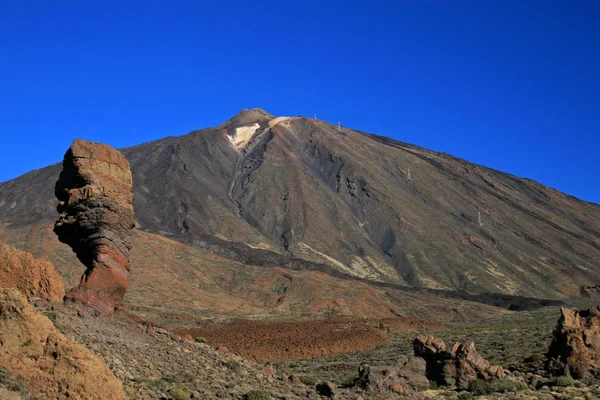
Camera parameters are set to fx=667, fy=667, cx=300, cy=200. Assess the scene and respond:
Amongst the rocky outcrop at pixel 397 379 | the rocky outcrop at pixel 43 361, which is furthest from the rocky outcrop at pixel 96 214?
the rocky outcrop at pixel 43 361

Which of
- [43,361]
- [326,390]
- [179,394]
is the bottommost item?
[179,394]

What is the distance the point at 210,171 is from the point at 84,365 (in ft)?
354

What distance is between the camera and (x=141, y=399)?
36.3 ft

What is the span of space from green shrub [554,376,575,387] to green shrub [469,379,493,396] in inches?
82.1

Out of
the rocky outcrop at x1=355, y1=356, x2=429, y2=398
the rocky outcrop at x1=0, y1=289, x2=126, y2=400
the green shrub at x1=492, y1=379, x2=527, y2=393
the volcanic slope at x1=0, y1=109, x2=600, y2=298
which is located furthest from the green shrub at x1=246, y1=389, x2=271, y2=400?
the volcanic slope at x1=0, y1=109, x2=600, y2=298

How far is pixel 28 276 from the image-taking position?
1549 cm

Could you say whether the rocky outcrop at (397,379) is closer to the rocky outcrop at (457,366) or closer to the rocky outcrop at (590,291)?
the rocky outcrop at (457,366)

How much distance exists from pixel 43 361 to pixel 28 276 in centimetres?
652

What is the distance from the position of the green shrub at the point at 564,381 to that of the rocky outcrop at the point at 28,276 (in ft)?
44.2

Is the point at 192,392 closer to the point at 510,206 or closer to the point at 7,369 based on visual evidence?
the point at 7,369

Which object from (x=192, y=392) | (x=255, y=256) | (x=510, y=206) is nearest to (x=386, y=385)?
(x=192, y=392)

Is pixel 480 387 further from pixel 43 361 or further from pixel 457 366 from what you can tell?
A: pixel 43 361

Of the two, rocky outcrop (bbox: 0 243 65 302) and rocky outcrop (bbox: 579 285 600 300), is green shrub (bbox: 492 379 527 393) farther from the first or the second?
rocky outcrop (bbox: 579 285 600 300)

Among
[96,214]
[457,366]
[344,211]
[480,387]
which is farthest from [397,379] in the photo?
[344,211]
